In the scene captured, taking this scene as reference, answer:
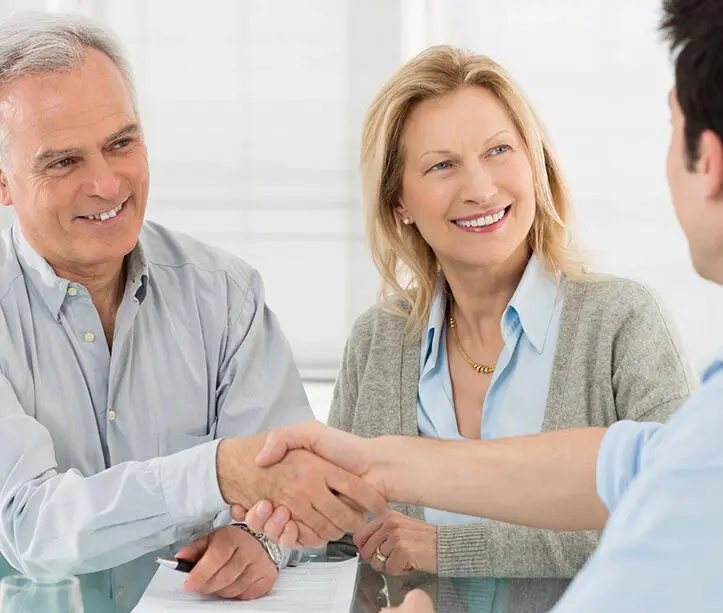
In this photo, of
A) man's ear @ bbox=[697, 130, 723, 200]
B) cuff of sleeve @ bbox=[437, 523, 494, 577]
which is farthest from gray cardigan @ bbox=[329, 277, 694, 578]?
man's ear @ bbox=[697, 130, 723, 200]

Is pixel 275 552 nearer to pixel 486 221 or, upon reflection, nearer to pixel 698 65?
pixel 486 221

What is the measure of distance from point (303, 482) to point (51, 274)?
57cm

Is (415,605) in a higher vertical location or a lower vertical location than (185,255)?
lower

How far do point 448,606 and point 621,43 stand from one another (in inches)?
118

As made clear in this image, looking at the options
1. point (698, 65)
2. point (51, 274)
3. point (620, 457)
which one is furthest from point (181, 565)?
point (698, 65)

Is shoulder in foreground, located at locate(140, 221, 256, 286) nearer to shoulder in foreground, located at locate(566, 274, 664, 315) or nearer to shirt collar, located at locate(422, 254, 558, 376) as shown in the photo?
shirt collar, located at locate(422, 254, 558, 376)

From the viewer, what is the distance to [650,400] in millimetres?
1925

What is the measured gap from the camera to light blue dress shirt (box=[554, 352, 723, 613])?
88 cm

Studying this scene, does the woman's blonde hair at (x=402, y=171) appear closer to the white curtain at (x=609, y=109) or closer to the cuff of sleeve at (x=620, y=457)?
the cuff of sleeve at (x=620, y=457)

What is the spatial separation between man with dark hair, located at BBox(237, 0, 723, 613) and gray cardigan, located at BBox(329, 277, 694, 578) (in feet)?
0.73

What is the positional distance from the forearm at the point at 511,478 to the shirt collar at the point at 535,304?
0.47 metres

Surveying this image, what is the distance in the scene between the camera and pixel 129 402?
190 cm

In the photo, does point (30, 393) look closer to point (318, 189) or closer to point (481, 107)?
point (481, 107)

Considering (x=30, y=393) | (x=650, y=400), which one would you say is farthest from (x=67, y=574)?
(x=650, y=400)
